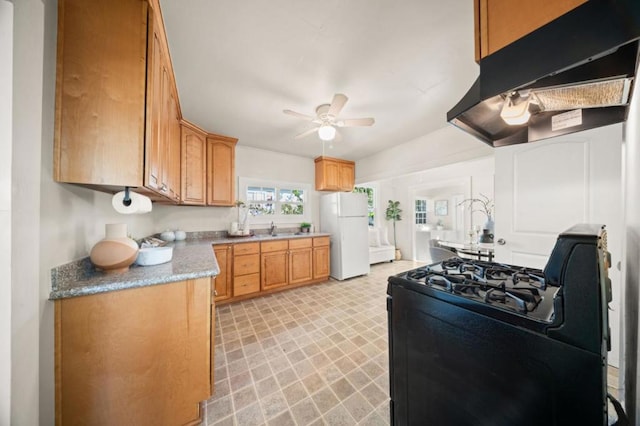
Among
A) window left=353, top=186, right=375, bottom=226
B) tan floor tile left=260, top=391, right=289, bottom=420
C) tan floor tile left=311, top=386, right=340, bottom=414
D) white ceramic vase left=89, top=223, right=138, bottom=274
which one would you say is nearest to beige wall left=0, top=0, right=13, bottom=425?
white ceramic vase left=89, top=223, right=138, bottom=274

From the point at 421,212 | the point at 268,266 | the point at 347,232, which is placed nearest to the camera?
the point at 268,266

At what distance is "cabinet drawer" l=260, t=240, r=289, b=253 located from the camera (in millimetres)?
3117

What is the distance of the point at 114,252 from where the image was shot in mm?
1124

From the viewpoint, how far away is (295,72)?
1741 mm

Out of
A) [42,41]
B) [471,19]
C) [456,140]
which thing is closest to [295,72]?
[471,19]

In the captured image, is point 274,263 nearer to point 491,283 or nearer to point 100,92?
point 100,92

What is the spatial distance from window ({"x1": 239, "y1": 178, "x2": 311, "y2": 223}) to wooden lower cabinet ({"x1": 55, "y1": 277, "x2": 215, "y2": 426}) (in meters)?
2.55

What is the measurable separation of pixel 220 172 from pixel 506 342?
131 inches

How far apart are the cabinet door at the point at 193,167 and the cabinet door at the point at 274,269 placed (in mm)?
1244

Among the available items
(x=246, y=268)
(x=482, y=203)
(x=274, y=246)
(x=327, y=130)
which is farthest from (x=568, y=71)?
(x=482, y=203)

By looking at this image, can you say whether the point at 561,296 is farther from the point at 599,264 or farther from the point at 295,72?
the point at 295,72

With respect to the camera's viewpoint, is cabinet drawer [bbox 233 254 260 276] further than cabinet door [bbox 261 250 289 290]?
No

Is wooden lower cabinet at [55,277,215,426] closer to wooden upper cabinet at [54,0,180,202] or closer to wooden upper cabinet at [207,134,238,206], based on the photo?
wooden upper cabinet at [54,0,180,202]

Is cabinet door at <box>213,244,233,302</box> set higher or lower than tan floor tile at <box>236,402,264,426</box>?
higher
